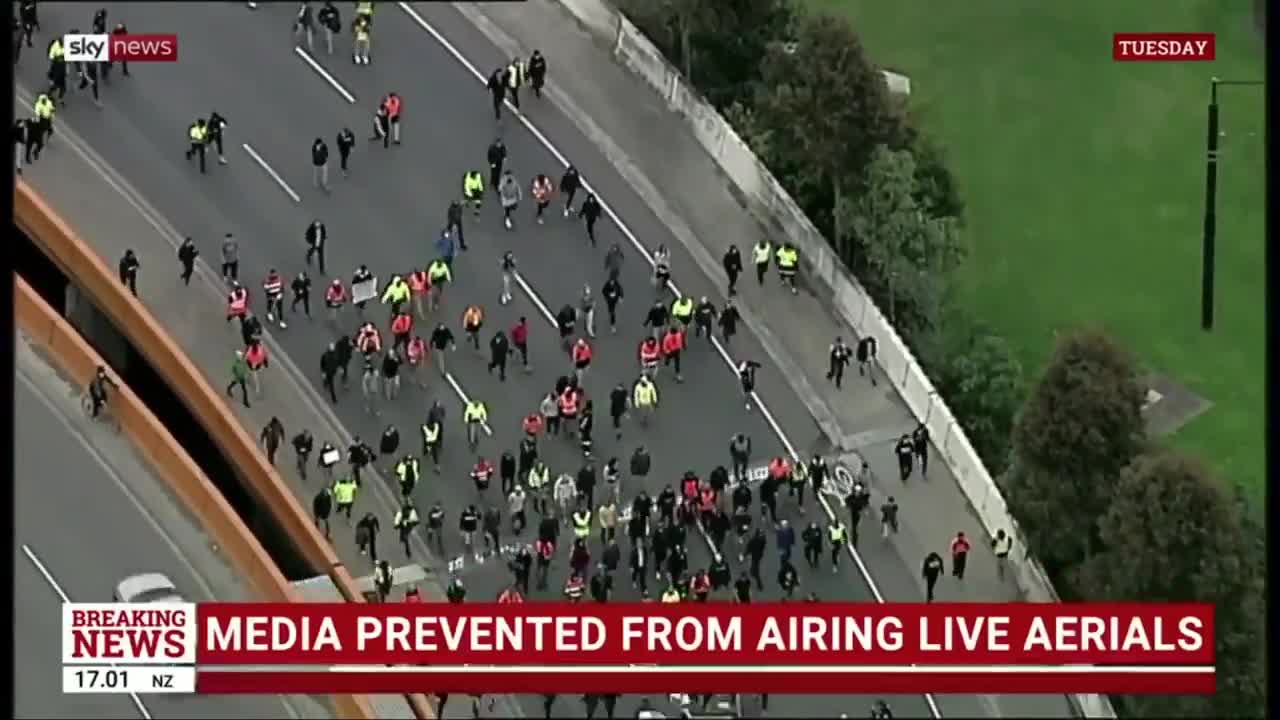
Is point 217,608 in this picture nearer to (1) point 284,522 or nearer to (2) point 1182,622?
(1) point 284,522

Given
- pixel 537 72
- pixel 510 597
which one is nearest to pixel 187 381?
pixel 537 72

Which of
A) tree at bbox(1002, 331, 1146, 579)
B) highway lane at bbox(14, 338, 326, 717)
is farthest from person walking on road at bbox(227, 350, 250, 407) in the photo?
tree at bbox(1002, 331, 1146, 579)

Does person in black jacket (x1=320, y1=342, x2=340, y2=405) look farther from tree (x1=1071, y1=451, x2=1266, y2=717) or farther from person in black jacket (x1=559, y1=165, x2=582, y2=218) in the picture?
tree (x1=1071, y1=451, x2=1266, y2=717)

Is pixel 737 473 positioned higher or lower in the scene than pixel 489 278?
lower

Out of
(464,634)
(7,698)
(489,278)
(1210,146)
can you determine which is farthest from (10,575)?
(1210,146)

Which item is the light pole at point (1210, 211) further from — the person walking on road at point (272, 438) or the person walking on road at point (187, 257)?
the person walking on road at point (187, 257)

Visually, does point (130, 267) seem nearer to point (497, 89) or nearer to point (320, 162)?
point (320, 162)
